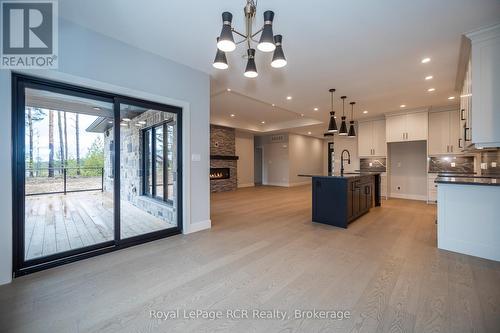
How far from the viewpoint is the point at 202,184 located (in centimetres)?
402

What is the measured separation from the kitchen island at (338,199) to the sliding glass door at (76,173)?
2.73 m

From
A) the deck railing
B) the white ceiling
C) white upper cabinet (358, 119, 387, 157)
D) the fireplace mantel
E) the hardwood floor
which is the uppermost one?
the white ceiling

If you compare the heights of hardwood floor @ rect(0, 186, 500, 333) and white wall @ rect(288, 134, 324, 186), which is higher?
white wall @ rect(288, 134, 324, 186)

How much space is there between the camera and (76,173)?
3391 mm

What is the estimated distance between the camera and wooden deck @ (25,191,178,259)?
3.01 meters

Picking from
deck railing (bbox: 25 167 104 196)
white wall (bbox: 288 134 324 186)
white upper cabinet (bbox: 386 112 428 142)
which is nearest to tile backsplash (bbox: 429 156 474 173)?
white upper cabinet (bbox: 386 112 428 142)

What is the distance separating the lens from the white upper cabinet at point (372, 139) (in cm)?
739

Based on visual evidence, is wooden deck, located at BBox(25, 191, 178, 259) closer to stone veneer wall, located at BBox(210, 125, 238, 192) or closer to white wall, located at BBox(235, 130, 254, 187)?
stone veneer wall, located at BBox(210, 125, 238, 192)

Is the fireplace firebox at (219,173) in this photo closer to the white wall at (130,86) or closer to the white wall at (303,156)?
the white wall at (303,156)

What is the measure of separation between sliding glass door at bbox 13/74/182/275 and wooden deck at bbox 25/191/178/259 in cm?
1

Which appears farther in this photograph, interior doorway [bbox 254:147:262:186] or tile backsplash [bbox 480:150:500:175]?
interior doorway [bbox 254:147:262:186]

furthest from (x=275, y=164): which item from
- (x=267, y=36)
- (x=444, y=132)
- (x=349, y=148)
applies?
(x=267, y=36)

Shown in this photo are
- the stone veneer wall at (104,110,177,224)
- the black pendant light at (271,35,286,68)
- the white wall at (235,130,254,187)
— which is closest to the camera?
the black pendant light at (271,35,286,68)

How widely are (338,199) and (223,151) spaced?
6.21 metres
